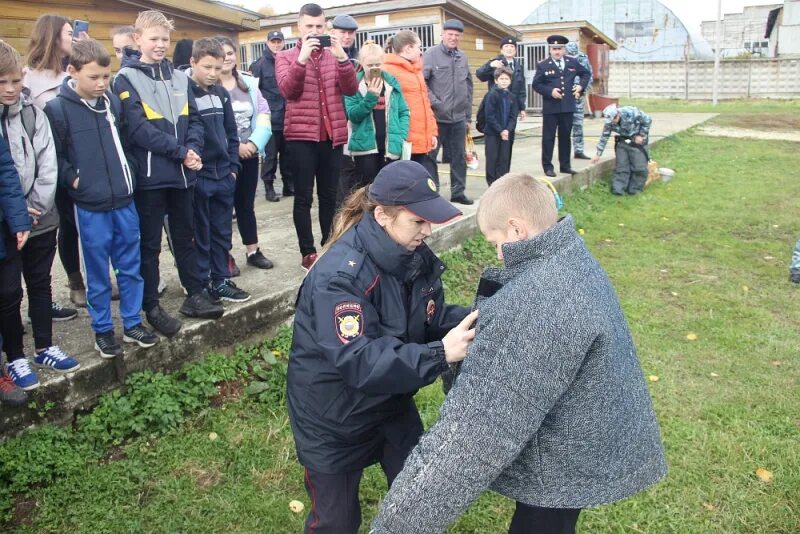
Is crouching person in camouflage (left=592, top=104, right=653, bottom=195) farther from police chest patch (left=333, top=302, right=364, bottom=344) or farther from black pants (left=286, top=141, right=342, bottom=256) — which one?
police chest patch (left=333, top=302, right=364, bottom=344)

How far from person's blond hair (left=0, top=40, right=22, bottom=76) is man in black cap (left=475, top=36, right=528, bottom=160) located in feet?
19.0

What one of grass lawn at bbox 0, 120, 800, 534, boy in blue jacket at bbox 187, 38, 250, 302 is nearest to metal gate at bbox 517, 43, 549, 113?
grass lawn at bbox 0, 120, 800, 534

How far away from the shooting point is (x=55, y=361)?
143 inches

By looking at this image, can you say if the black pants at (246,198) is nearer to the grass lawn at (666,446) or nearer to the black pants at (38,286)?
the grass lawn at (666,446)

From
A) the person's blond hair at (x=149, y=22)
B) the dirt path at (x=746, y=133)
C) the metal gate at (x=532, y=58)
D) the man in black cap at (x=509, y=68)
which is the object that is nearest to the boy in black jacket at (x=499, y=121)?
the man in black cap at (x=509, y=68)

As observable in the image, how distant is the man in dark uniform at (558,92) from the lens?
9.38 meters

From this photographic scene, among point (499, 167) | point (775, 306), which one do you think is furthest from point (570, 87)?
point (775, 306)

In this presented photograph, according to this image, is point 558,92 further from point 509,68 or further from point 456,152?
point 456,152

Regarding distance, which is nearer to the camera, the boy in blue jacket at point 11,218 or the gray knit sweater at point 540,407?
the gray knit sweater at point 540,407

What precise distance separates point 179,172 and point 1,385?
1537 mm

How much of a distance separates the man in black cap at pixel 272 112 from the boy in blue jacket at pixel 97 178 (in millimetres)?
3843

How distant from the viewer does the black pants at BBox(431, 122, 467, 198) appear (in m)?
7.84

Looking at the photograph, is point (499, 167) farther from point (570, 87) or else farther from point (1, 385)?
point (1, 385)

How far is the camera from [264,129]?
5438mm
